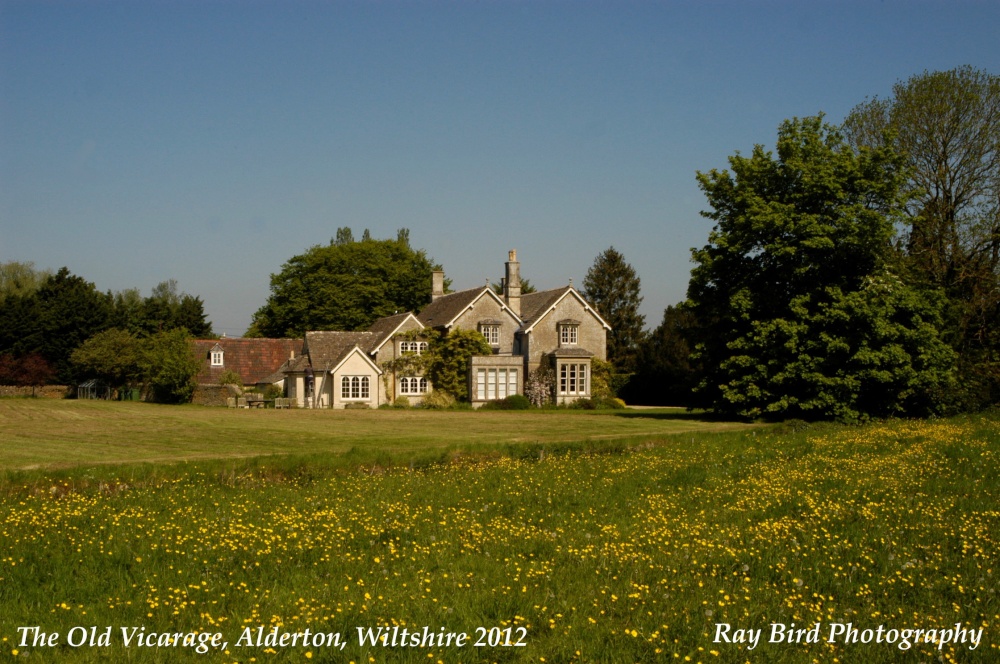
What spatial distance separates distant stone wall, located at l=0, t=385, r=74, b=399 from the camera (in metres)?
Result: 72.4

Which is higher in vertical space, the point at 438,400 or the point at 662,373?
the point at 662,373

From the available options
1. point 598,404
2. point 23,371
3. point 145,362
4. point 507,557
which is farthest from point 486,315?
point 507,557

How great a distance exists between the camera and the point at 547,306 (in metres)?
63.0

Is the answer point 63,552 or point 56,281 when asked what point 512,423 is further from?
point 56,281

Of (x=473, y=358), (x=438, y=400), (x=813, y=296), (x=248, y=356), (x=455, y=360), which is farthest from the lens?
(x=248, y=356)

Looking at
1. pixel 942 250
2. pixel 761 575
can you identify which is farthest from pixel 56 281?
pixel 761 575

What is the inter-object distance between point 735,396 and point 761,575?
2925cm

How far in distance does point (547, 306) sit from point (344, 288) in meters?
30.6

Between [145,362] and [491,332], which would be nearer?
[491,332]

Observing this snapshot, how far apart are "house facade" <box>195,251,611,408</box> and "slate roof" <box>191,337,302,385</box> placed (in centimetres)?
522

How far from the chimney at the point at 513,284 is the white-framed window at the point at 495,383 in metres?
7.06

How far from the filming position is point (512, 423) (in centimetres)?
3978

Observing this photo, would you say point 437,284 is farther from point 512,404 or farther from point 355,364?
point 512,404

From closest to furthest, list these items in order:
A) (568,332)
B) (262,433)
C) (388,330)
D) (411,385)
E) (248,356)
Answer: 1. (262,433)
2. (411,385)
3. (388,330)
4. (568,332)
5. (248,356)
